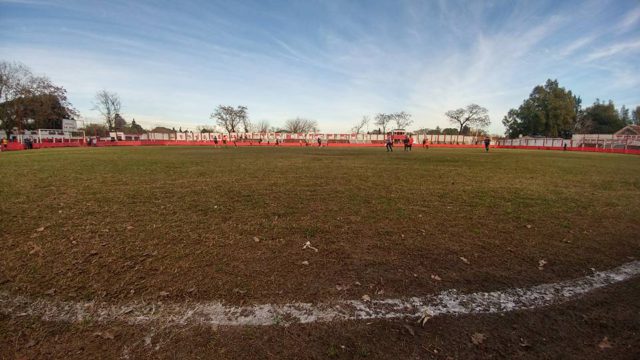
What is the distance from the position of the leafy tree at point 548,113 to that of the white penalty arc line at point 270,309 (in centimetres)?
9838

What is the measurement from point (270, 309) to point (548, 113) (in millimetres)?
101586

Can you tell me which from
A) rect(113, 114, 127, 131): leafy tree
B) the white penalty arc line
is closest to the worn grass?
the white penalty arc line

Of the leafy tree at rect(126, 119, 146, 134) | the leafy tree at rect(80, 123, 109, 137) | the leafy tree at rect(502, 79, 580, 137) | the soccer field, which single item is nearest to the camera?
the soccer field

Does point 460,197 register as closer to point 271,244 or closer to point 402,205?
point 402,205

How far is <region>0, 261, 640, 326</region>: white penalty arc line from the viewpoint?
9.61 ft

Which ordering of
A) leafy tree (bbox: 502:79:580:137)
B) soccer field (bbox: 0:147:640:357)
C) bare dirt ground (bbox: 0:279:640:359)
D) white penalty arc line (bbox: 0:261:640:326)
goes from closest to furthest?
bare dirt ground (bbox: 0:279:640:359), white penalty arc line (bbox: 0:261:640:326), soccer field (bbox: 0:147:640:357), leafy tree (bbox: 502:79:580:137)

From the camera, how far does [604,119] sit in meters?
83.9

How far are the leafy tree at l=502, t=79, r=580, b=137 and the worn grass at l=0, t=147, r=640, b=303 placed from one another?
91.1 m

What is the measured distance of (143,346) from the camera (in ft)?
8.50

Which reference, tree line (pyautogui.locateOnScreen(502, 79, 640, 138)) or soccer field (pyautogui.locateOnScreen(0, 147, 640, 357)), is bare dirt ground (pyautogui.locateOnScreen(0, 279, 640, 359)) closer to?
soccer field (pyautogui.locateOnScreen(0, 147, 640, 357))

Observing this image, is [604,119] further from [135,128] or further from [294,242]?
[135,128]

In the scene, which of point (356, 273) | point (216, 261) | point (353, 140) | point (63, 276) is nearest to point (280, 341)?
point (356, 273)

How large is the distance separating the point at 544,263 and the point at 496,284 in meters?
1.21

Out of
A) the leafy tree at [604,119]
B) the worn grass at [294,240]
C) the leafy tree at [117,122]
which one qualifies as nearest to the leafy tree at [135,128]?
the leafy tree at [117,122]
